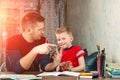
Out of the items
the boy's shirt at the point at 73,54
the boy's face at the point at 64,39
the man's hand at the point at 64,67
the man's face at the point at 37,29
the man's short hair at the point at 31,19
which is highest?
the man's short hair at the point at 31,19

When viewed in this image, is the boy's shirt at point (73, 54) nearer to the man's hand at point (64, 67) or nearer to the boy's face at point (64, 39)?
the boy's face at point (64, 39)

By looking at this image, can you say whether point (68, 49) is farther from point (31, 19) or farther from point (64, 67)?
point (31, 19)

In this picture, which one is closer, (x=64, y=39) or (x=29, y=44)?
(x=29, y=44)

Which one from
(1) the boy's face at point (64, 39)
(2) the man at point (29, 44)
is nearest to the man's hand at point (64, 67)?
(2) the man at point (29, 44)

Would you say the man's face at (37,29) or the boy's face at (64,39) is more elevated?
the man's face at (37,29)

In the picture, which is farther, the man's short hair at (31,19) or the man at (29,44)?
the man's short hair at (31,19)

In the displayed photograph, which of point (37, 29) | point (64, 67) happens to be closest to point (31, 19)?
point (37, 29)

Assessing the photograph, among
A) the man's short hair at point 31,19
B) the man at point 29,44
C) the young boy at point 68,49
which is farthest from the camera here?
the young boy at point 68,49

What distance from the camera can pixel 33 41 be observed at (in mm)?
2648

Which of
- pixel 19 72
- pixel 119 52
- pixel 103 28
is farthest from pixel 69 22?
pixel 19 72

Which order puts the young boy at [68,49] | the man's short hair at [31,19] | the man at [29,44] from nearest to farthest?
1. the man at [29,44]
2. the man's short hair at [31,19]
3. the young boy at [68,49]

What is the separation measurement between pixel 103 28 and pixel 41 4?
1833 millimetres

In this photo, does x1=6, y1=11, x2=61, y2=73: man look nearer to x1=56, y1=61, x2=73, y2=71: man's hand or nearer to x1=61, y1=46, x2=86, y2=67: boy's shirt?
x1=56, y1=61, x2=73, y2=71: man's hand

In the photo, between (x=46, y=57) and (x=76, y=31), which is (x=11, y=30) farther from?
(x=46, y=57)
